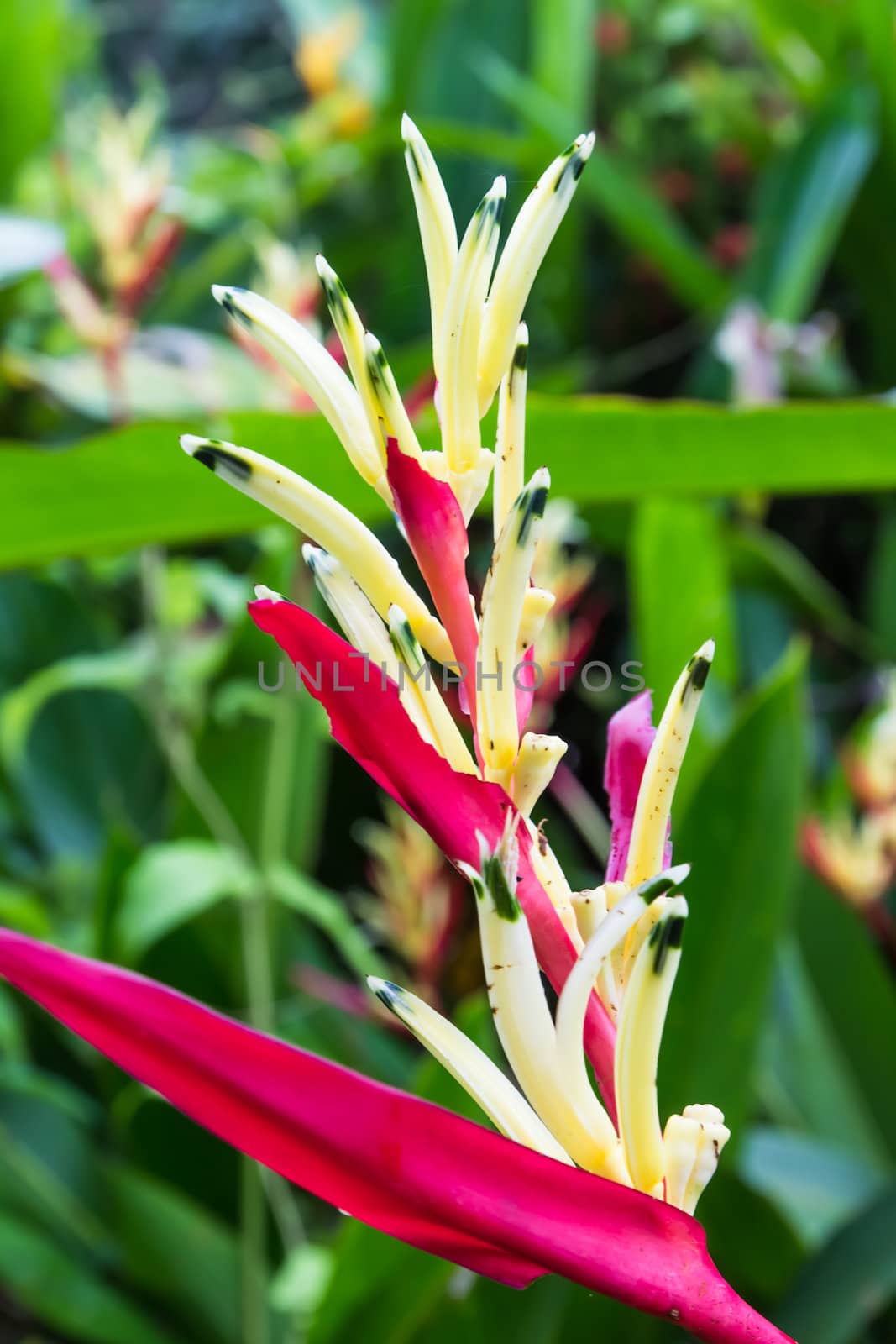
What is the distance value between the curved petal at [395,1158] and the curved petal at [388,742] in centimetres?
3

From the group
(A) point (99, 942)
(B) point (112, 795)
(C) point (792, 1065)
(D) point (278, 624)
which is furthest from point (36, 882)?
(D) point (278, 624)

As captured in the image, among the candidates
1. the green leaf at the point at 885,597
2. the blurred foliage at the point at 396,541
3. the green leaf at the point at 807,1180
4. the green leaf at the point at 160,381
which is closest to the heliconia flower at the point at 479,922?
the blurred foliage at the point at 396,541

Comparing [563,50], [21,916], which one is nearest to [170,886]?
[21,916]

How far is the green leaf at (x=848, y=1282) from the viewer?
1.64 ft

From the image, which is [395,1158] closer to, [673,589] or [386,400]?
[386,400]

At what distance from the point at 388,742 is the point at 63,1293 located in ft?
1.89

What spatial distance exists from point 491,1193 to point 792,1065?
23.9 inches

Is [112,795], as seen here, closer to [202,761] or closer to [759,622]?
[202,761]

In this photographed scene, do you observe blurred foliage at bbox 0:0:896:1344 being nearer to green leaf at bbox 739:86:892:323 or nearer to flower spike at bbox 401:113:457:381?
green leaf at bbox 739:86:892:323

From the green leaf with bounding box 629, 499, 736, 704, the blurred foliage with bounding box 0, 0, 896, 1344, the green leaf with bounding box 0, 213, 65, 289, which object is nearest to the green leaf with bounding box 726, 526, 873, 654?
the blurred foliage with bounding box 0, 0, 896, 1344

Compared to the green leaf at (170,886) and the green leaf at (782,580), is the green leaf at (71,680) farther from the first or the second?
the green leaf at (782,580)

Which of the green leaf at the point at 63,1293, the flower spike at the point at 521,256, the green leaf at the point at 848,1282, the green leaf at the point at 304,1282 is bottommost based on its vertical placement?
the green leaf at the point at 63,1293

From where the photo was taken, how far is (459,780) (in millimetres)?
143

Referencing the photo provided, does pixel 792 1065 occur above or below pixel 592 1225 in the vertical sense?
below
